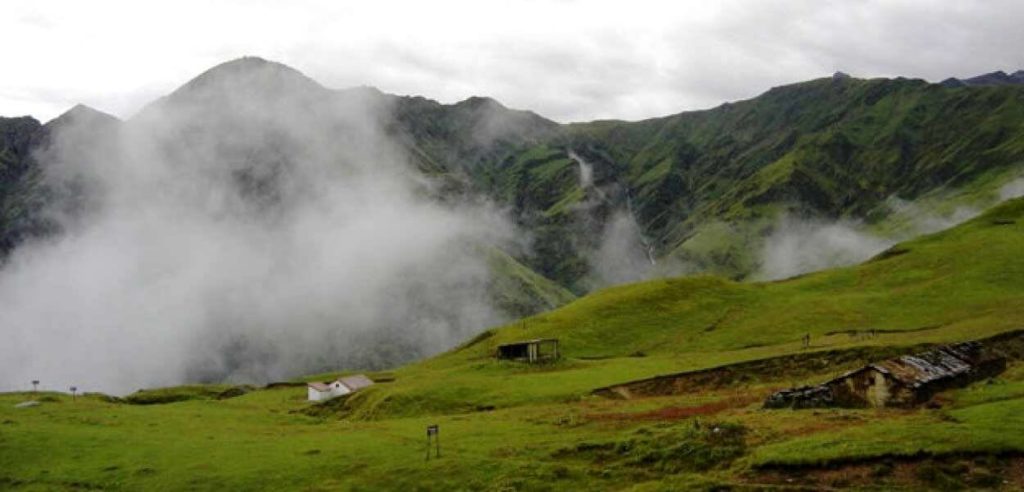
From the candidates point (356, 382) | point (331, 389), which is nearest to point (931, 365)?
point (331, 389)

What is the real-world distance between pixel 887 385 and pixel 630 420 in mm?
17352

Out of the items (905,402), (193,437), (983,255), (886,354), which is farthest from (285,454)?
(983,255)

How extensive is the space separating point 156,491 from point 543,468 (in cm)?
2656

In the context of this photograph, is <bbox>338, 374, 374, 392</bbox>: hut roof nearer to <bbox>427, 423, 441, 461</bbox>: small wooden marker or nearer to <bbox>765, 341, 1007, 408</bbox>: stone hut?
<bbox>427, 423, 441, 461</bbox>: small wooden marker

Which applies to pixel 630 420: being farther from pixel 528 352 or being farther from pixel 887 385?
pixel 528 352

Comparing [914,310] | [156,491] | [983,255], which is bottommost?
[156,491]

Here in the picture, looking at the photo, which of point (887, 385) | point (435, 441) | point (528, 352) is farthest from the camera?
point (528, 352)

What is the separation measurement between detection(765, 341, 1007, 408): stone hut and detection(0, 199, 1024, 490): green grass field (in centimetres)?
184

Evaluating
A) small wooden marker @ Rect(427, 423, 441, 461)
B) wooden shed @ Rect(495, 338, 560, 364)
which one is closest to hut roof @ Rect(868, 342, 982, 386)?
small wooden marker @ Rect(427, 423, 441, 461)

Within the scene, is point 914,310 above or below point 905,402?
above

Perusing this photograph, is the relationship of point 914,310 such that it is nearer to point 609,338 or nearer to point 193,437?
point 609,338

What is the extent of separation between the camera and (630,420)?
196 feet

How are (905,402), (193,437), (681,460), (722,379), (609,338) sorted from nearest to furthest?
(681,460) → (905,402) → (193,437) → (722,379) → (609,338)

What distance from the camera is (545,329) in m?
137
